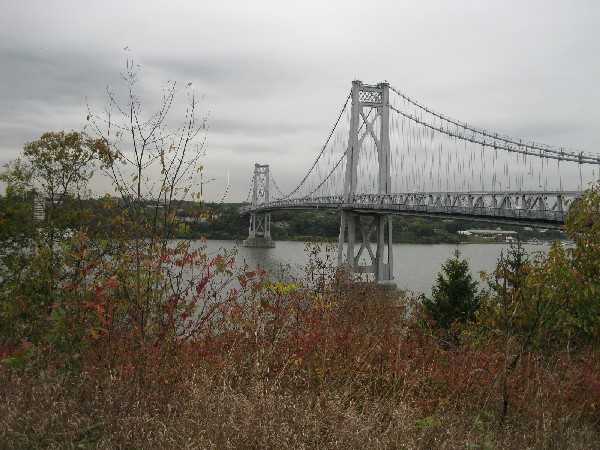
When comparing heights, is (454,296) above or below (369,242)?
below

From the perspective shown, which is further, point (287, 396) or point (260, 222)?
point (260, 222)

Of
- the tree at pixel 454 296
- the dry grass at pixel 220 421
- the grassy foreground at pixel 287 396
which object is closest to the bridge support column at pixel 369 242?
the tree at pixel 454 296

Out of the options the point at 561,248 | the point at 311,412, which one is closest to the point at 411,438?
the point at 311,412

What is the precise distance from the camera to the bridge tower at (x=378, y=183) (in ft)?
96.6

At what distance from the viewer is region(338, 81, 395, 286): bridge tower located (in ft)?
96.6

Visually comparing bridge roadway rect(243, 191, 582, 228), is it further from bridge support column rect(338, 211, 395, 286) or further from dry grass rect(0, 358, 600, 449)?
dry grass rect(0, 358, 600, 449)

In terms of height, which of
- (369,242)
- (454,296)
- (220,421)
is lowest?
(454,296)

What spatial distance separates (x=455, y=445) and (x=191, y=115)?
2.87 meters

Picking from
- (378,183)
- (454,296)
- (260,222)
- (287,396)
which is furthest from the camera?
(260,222)

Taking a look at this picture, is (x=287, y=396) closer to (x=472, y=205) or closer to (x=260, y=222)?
(x=472, y=205)

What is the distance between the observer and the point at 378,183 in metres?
30.3

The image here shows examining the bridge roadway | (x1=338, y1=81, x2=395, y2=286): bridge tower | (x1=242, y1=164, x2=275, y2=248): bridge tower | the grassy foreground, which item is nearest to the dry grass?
the grassy foreground

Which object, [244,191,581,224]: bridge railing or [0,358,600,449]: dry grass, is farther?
[244,191,581,224]: bridge railing

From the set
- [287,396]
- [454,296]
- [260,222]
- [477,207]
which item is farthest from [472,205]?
[260,222]
